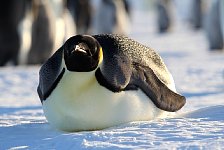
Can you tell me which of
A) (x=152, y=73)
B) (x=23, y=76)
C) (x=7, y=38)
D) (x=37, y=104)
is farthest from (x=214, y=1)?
(x=152, y=73)

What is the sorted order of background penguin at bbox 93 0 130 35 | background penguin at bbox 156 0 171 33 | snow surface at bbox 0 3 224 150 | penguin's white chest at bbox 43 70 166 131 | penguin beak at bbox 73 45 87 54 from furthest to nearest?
background penguin at bbox 156 0 171 33
background penguin at bbox 93 0 130 35
penguin's white chest at bbox 43 70 166 131
penguin beak at bbox 73 45 87 54
snow surface at bbox 0 3 224 150

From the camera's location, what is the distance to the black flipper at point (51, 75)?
3.65 metres

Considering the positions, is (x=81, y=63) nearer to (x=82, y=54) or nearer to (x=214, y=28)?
(x=82, y=54)

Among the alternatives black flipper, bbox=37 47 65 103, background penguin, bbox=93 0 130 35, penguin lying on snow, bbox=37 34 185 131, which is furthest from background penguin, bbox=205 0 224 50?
black flipper, bbox=37 47 65 103

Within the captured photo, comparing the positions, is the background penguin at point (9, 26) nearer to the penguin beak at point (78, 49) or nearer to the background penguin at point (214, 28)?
the background penguin at point (214, 28)

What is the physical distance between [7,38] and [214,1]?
429 centimetres

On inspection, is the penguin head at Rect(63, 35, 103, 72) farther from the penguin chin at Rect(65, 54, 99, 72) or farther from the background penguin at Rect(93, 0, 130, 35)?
the background penguin at Rect(93, 0, 130, 35)

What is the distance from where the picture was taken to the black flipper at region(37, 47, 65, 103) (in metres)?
3.65

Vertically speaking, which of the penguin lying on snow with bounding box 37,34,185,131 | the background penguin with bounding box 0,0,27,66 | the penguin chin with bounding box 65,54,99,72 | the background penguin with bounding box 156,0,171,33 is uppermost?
the penguin chin with bounding box 65,54,99,72

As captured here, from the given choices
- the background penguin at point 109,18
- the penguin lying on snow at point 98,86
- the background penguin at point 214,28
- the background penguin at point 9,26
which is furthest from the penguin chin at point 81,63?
Result: the background penguin at point 109,18

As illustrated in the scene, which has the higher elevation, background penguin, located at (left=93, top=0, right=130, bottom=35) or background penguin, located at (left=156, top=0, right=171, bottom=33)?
background penguin, located at (left=93, top=0, right=130, bottom=35)

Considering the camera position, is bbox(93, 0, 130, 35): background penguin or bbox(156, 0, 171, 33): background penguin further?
bbox(156, 0, 171, 33): background penguin

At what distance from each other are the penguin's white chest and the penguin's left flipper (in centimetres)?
4

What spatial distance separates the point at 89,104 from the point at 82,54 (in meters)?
0.28
